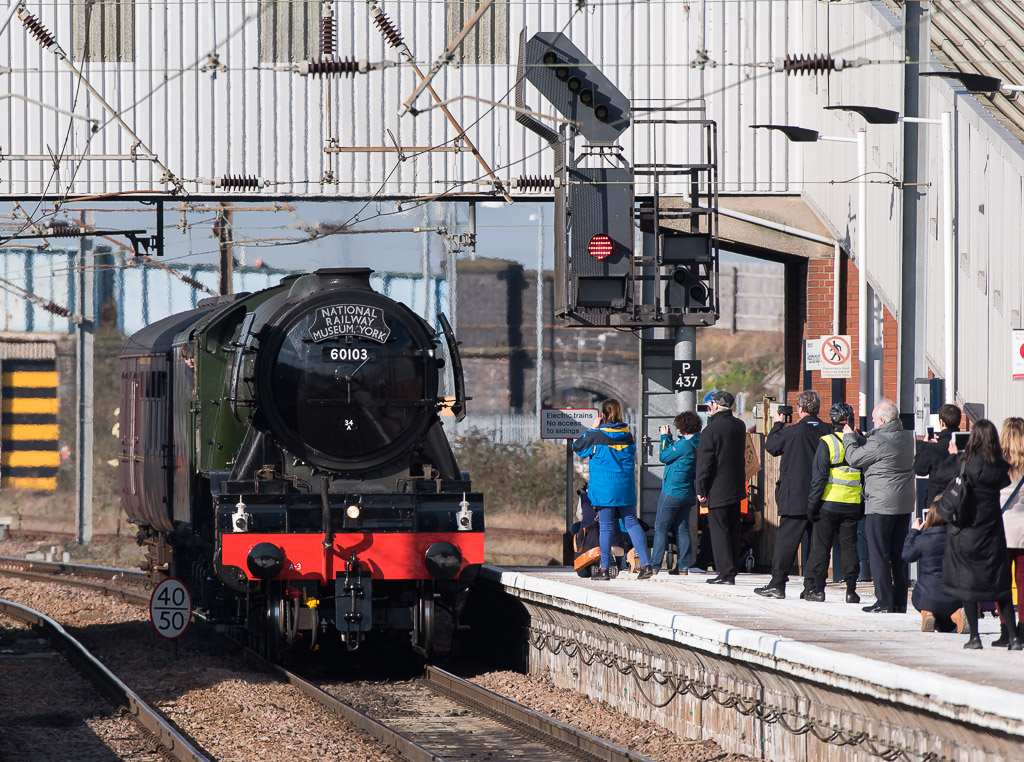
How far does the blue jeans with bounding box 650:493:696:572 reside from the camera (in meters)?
Answer: 13.5

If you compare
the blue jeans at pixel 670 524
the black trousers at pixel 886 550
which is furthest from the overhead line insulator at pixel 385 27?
the black trousers at pixel 886 550

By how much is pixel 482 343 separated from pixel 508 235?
121 inches

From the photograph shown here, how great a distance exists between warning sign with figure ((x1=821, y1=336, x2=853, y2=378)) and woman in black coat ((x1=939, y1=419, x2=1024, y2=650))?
8.98 metres

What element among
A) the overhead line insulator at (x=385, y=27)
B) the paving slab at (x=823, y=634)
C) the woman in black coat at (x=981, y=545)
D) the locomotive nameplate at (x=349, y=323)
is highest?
the overhead line insulator at (x=385, y=27)

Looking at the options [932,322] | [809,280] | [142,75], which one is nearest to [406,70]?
[142,75]

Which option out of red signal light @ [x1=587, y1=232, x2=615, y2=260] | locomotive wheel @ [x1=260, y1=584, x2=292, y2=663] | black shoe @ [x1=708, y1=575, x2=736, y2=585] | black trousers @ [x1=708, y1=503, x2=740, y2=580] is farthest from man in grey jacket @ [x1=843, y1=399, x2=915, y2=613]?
red signal light @ [x1=587, y1=232, x2=615, y2=260]

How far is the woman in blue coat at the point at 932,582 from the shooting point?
9.45m

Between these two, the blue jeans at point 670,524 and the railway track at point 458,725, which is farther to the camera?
the blue jeans at point 670,524

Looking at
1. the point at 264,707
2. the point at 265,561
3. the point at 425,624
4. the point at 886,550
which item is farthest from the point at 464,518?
the point at 886,550

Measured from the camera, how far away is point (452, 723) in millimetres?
10773

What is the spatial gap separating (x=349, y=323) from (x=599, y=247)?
4864 millimetres

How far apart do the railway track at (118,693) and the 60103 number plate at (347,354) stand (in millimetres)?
3224

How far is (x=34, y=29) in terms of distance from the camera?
19438mm

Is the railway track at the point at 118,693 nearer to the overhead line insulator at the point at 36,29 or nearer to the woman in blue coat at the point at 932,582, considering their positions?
the woman in blue coat at the point at 932,582
